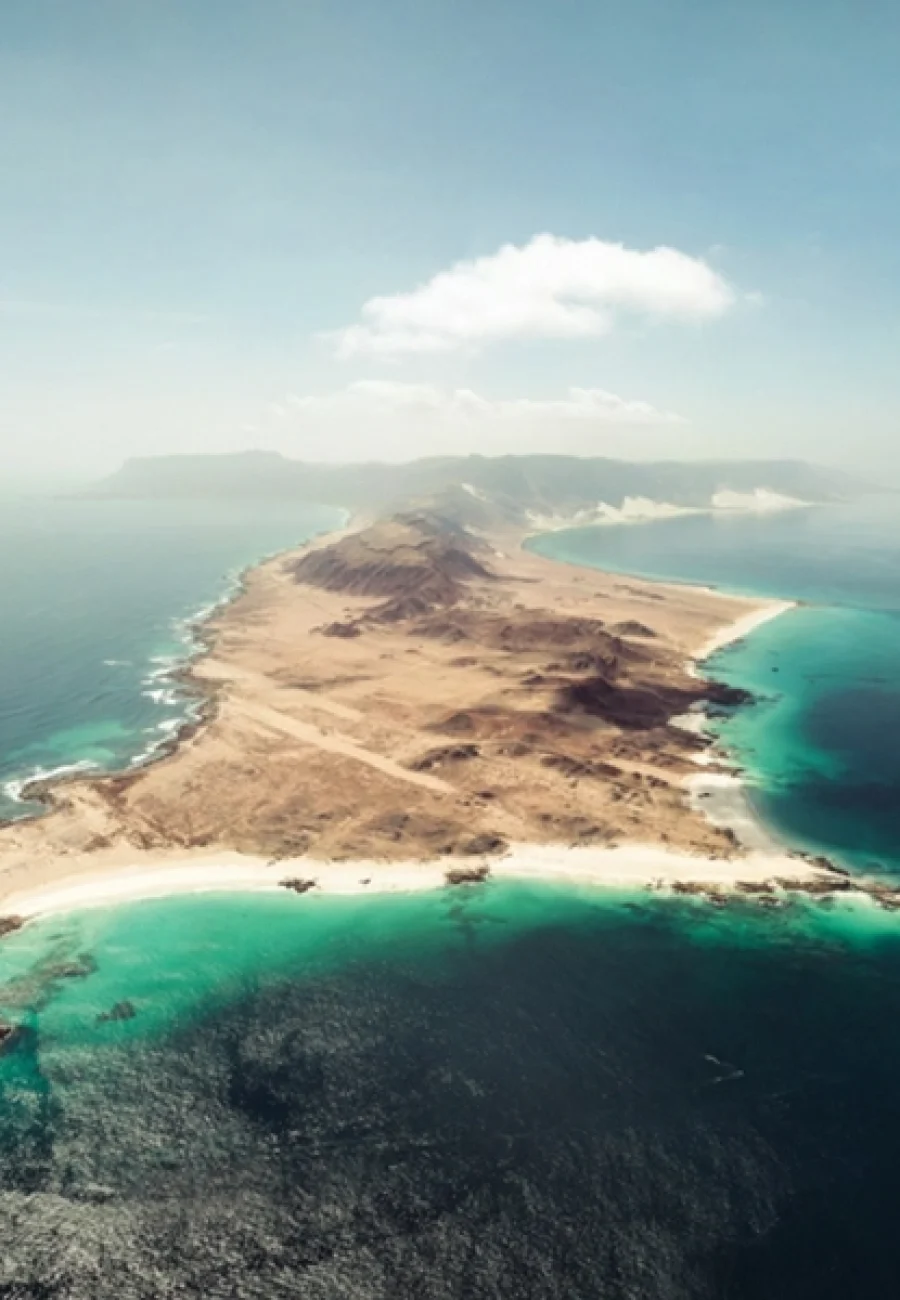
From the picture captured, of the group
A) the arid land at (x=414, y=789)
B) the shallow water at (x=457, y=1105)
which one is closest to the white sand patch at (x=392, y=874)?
the arid land at (x=414, y=789)

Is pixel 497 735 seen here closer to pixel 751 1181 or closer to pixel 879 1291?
pixel 751 1181

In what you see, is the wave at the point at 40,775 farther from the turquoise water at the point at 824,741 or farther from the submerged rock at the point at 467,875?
the turquoise water at the point at 824,741

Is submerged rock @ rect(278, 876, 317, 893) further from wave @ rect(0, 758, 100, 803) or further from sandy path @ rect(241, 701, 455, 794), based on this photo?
wave @ rect(0, 758, 100, 803)

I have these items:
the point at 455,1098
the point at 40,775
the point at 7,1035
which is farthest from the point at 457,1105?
the point at 40,775

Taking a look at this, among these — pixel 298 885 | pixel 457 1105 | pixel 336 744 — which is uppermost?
pixel 336 744

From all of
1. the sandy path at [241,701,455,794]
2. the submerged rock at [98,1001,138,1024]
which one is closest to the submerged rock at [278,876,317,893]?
the submerged rock at [98,1001,138,1024]

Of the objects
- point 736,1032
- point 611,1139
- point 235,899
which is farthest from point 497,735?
point 611,1139

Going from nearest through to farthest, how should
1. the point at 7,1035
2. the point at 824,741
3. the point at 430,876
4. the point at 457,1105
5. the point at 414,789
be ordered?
1. the point at 457,1105
2. the point at 7,1035
3. the point at 430,876
4. the point at 414,789
5. the point at 824,741

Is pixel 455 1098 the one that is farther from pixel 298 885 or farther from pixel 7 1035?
pixel 7 1035
